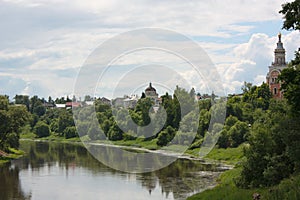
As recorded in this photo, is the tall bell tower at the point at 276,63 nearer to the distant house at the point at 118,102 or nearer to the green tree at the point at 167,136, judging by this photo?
the green tree at the point at 167,136

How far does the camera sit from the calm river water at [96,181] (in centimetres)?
3922

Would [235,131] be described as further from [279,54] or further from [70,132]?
[70,132]

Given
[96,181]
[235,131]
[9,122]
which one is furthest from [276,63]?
[96,181]

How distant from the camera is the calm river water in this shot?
1544 inches

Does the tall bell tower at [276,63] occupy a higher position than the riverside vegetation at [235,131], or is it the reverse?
the tall bell tower at [276,63]

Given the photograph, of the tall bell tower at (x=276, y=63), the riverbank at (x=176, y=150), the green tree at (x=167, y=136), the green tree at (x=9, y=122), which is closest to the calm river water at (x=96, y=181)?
the green tree at (x=9, y=122)

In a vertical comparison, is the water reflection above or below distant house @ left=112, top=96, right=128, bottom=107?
below

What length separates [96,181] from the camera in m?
46.1

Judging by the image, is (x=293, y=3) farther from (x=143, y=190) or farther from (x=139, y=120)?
(x=139, y=120)

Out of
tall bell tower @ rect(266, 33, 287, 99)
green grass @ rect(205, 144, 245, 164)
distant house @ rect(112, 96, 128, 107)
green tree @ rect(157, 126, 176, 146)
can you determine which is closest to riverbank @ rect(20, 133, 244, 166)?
green grass @ rect(205, 144, 245, 164)

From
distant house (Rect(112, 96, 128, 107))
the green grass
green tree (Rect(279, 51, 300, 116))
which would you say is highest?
distant house (Rect(112, 96, 128, 107))

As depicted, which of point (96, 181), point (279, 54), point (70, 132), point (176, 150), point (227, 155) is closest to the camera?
point (96, 181)

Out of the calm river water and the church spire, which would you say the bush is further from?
the calm river water

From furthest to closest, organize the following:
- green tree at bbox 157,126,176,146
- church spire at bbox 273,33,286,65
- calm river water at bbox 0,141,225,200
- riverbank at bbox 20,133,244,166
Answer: church spire at bbox 273,33,286,65, green tree at bbox 157,126,176,146, riverbank at bbox 20,133,244,166, calm river water at bbox 0,141,225,200
